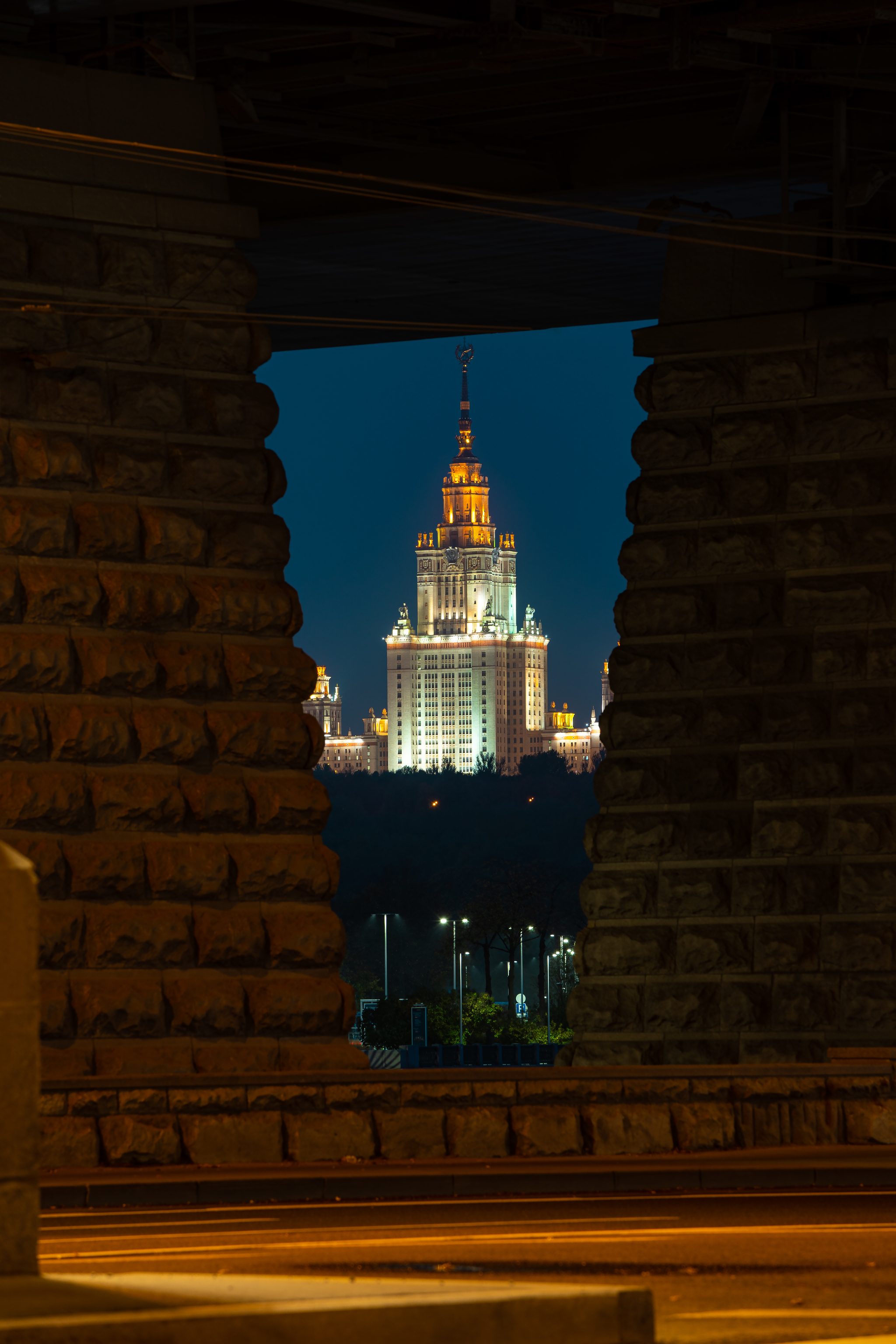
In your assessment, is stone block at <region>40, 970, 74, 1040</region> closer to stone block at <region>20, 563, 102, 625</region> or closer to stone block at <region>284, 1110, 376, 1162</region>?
stone block at <region>284, 1110, 376, 1162</region>

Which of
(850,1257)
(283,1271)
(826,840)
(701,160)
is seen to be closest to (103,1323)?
(283,1271)

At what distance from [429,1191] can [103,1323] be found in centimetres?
886

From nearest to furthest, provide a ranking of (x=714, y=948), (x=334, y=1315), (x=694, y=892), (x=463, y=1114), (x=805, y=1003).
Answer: (x=334, y=1315) → (x=463, y=1114) → (x=805, y=1003) → (x=714, y=948) → (x=694, y=892)

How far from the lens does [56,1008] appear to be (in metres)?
15.7

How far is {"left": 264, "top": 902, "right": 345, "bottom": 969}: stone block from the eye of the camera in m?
16.8

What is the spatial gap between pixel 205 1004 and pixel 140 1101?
119cm

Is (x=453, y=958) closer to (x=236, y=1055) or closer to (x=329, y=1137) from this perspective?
(x=236, y=1055)

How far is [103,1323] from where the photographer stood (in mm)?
6207

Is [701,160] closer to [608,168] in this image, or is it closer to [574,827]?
[608,168]

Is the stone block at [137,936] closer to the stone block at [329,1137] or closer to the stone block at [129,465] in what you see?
the stone block at [329,1137]

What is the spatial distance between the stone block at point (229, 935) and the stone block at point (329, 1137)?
1450 millimetres

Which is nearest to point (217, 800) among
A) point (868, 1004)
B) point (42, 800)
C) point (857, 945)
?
point (42, 800)

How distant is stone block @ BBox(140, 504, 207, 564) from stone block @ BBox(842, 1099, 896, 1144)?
21.7ft

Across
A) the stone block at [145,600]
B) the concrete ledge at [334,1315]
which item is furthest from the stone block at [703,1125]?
the concrete ledge at [334,1315]
